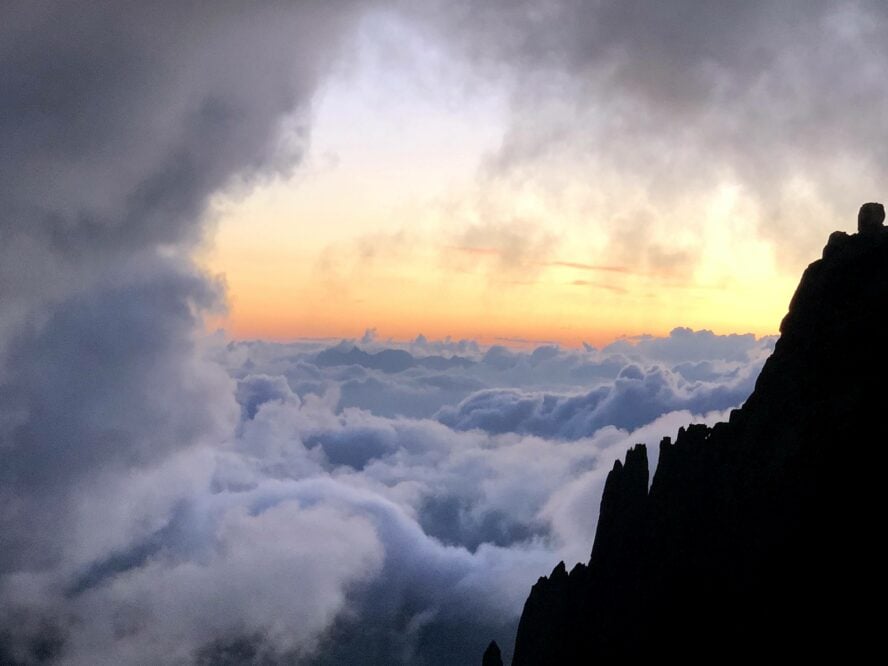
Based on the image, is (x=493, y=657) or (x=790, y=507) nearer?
(x=790, y=507)

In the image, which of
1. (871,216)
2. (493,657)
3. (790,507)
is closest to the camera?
(790,507)

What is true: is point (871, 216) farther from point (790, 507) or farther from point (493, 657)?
point (493, 657)

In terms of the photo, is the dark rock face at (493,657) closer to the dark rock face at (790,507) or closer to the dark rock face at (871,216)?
the dark rock face at (790,507)

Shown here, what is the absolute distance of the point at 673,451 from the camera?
6162 cm

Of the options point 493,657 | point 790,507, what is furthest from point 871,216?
point 493,657

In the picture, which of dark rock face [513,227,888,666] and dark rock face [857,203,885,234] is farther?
dark rock face [857,203,885,234]

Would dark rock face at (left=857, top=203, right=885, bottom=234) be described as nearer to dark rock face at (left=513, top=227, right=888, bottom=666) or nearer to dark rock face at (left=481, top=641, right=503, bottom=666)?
dark rock face at (left=513, top=227, right=888, bottom=666)

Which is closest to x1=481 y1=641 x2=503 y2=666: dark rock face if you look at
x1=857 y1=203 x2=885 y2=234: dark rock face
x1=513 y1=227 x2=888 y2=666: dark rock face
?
x1=513 y1=227 x2=888 y2=666: dark rock face

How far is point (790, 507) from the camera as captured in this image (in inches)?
1775

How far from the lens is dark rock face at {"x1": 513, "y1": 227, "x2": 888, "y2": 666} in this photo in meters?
41.5

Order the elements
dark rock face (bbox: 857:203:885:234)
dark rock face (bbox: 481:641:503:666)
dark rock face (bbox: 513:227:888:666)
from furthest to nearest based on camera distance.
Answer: dark rock face (bbox: 481:641:503:666), dark rock face (bbox: 857:203:885:234), dark rock face (bbox: 513:227:888:666)

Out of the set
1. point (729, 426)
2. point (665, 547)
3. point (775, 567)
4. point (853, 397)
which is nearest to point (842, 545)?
point (775, 567)

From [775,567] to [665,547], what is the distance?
1461 cm

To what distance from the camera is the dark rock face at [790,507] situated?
41500mm
